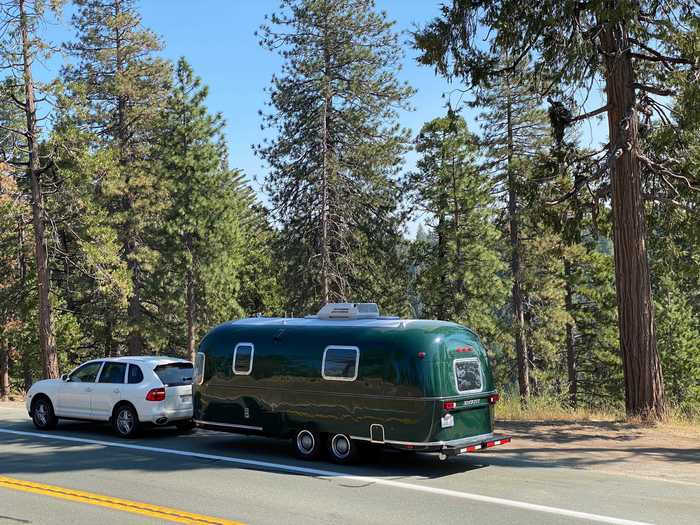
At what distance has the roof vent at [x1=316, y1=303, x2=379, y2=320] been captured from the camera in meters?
12.2

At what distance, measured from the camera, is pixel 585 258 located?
3603 cm

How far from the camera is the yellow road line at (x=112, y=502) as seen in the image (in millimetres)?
8234

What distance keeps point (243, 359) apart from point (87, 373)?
458 cm

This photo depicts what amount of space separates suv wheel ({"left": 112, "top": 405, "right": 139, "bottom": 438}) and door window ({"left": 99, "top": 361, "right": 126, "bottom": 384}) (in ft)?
1.92

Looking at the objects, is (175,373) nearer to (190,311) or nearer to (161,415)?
(161,415)

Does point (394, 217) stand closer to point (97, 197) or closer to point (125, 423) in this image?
point (97, 197)

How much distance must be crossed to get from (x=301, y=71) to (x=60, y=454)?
20335mm

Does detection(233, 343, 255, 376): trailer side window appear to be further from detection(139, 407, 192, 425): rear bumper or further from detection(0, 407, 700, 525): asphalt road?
detection(139, 407, 192, 425): rear bumper

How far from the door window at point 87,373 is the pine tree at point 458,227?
21.1 metres

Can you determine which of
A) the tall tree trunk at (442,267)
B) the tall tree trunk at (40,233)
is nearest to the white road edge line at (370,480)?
the tall tree trunk at (40,233)

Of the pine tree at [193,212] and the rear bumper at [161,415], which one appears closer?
the rear bumper at [161,415]

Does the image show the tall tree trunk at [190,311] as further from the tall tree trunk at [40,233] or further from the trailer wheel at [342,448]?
the trailer wheel at [342,448]

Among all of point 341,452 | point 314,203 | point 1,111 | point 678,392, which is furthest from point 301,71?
point 1,111

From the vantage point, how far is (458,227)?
113ft
